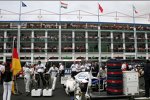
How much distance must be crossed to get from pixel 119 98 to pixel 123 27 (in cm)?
5488

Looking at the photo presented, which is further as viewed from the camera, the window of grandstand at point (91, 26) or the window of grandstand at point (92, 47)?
the window of grandstand at point (92, 47)

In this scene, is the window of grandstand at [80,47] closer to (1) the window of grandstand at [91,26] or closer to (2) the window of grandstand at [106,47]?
(1) the window of grandstand at [91,26]

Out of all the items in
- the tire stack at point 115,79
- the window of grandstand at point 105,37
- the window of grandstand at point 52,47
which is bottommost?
the tire stack at point 115,79

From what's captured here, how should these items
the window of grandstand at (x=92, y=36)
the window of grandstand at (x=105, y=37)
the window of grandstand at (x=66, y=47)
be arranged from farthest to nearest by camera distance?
the window of grandstand at (x=105, y=37)
the window of grandstand at (x=92, y=36)
the window of grandstand at (x=66, y=47)

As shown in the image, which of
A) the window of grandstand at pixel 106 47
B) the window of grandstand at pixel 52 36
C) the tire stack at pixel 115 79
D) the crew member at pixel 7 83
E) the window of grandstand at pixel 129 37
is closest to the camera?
the crew member at pixel 7 83

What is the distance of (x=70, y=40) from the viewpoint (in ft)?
207

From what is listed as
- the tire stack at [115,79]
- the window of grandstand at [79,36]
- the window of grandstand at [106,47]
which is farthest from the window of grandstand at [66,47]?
the tire stack at [115,79]

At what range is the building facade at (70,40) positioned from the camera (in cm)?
6144

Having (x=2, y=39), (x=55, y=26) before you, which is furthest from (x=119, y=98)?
(x=2, y=39)

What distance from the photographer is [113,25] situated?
211 feet

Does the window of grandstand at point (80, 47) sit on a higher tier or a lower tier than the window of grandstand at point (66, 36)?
lower

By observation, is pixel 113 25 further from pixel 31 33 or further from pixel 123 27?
pixel 31 33

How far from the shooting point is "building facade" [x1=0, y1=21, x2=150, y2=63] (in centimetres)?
6144

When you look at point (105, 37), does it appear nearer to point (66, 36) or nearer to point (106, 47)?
point (106, 47)
